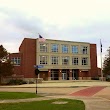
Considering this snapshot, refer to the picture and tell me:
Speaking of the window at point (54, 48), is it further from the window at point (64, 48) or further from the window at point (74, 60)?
the window at point (74, 60)

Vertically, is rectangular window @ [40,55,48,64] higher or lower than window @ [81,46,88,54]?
lower

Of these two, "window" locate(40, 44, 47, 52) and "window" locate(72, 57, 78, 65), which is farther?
"window" locate(72, 57, 78, 65)

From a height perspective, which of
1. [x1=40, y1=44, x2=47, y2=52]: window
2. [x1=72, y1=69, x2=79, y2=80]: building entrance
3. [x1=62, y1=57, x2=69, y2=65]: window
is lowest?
[x1=72, y1=69, x2=79, y2=80]: building entrance

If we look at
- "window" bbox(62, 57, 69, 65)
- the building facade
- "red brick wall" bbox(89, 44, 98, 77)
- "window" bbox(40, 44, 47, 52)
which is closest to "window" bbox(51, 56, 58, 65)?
the building facade

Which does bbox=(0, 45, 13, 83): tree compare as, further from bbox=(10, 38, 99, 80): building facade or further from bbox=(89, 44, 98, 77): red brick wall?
bbox=(89, 44, 98, 77): red brick wall

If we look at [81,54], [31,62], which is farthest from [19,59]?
[81,54]

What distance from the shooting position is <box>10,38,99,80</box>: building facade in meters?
76.5

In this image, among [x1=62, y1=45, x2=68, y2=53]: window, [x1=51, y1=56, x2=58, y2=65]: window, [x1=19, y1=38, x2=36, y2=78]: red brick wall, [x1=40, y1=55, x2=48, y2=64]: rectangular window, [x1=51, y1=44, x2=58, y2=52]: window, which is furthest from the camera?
[x1=62, y1=45, x2=68, y2=53]: window

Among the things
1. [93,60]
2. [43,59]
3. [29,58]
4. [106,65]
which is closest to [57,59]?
[43,59]

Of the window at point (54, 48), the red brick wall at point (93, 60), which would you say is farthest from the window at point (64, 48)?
the red brick wall at point (93, 60)

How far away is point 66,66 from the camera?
80062 mm

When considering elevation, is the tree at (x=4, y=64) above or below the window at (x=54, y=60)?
below

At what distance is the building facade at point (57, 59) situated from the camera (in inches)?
3012

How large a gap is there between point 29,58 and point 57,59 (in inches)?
347
